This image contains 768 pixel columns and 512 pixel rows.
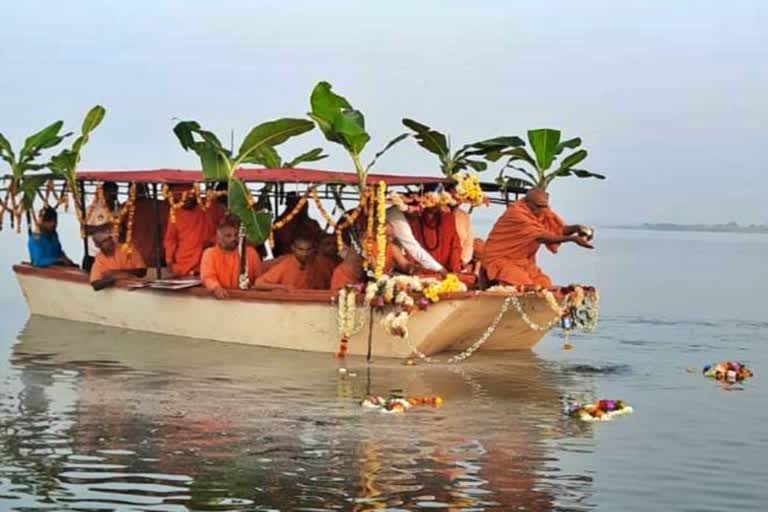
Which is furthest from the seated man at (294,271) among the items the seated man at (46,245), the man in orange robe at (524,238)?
the seated man at (46,245)

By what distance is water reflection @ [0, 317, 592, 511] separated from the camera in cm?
840

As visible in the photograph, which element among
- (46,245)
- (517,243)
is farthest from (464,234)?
(46,245)

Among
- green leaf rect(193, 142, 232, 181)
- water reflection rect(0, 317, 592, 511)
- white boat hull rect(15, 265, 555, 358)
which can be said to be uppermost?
green leaf rect(193, 142, 232, 181)

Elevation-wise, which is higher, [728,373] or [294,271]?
[294,271]

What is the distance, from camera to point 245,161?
52.0 feet

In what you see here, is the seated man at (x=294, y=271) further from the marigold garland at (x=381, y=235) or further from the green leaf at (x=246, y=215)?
the marigold garland at (x=381, y=235)

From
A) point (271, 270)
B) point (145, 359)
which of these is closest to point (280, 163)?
point (271, 270)

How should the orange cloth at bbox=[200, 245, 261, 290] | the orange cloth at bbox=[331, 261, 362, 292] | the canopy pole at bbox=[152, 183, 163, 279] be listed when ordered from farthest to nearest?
the canopy pole at bbox=[152, 183, 163, 279] → the orange cloth at bbox=[200, 245, 261, 290] → the orange cloth at bbox=[331, 261, 362, 292]

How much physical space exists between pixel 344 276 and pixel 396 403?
3343 millimetres

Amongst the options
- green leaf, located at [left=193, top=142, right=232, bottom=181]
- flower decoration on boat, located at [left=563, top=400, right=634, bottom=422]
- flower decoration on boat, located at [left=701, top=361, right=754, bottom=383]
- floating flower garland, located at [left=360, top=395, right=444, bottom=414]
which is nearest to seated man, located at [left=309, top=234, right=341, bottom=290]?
green leaf, located at [left=193, top=142, right=232, bottom=181]

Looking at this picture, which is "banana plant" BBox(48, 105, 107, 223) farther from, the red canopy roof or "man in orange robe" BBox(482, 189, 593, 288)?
"man in orange robe" BBox(482, 189, 593, 288)

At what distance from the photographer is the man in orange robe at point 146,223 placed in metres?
17.7

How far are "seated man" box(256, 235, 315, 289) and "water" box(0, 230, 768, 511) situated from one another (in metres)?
0.92

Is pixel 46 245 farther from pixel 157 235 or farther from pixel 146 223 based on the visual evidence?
pixel 157 235
